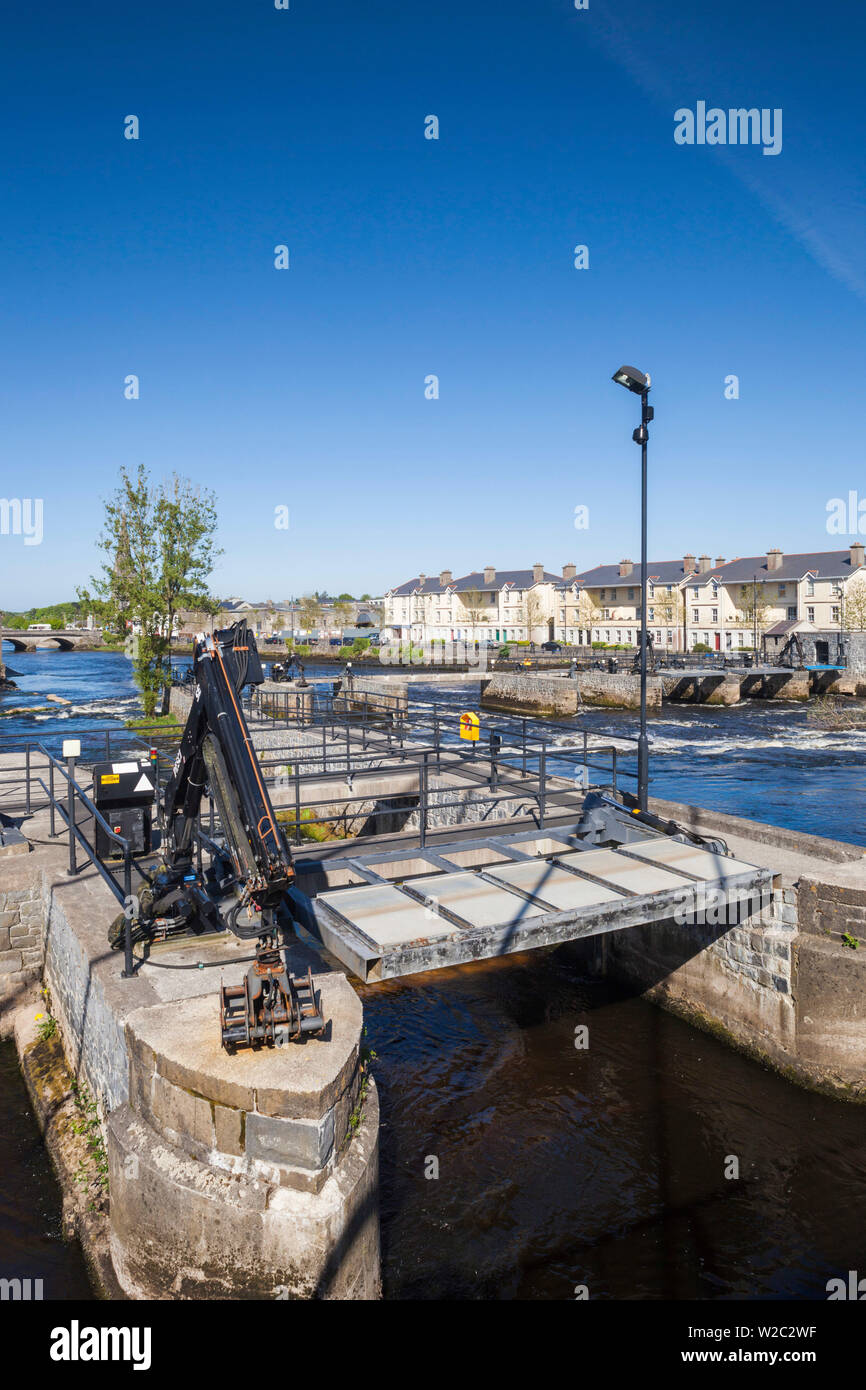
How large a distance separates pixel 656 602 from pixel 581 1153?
87.2m

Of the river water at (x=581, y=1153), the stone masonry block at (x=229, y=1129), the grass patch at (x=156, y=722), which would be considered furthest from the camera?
the grass patch at (x=156, y=722)

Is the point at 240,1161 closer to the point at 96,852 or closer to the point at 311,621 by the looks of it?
the point at 96,852

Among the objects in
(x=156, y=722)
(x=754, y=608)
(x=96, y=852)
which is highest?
(x=754, y=608)

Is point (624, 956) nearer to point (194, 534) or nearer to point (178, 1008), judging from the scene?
point (178, 1008)

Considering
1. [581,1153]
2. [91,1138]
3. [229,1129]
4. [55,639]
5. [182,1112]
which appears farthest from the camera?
[55,639]

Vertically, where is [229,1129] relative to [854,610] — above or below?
below

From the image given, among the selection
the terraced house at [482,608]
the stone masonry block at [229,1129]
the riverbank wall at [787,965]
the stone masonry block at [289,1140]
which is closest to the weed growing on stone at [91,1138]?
the stone masonry block at [229,1129]

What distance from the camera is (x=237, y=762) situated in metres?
8.23

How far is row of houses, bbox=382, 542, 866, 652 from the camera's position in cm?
8150

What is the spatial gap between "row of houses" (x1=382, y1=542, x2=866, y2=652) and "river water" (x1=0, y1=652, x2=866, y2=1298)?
64599 mm

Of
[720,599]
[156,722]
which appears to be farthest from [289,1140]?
[720,599]

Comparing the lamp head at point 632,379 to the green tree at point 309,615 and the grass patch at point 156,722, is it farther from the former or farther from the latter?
the green tree at point 309,615

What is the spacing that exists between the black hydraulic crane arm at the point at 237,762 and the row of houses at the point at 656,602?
69.3 meters

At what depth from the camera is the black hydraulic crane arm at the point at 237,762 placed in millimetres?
7930
